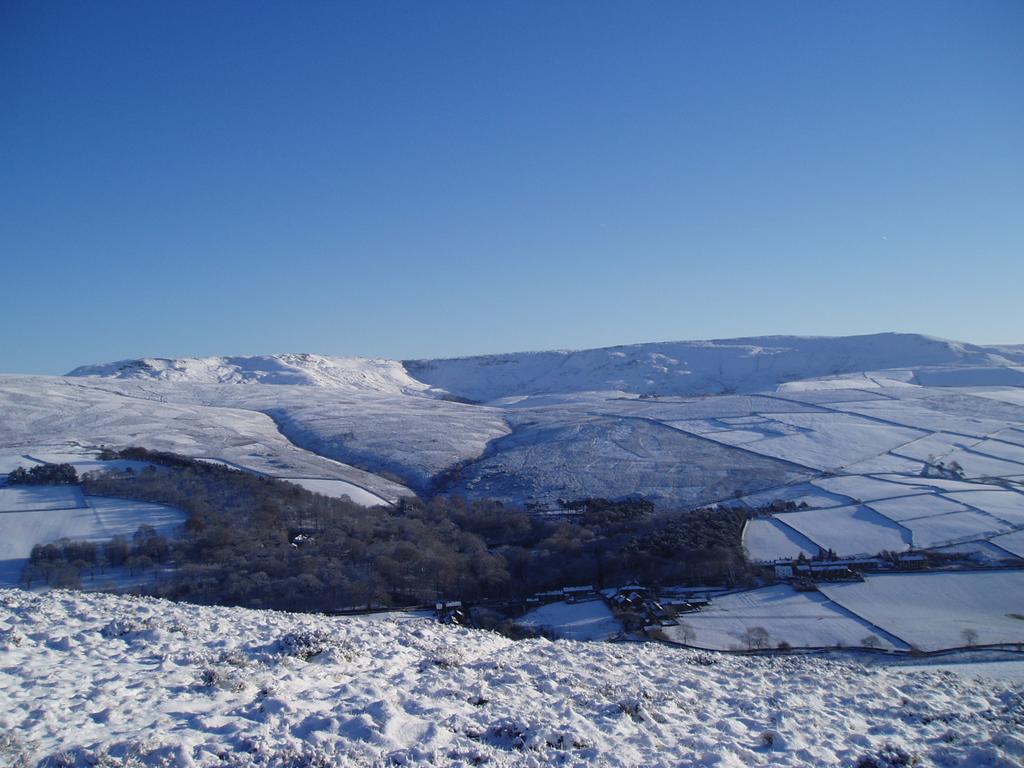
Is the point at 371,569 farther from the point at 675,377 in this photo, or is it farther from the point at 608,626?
the point at 675,377

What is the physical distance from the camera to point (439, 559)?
27.4 metres

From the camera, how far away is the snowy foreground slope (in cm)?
721

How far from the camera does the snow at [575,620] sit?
19462 millimetres

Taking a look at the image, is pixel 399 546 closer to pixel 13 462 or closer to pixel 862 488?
pixel 862 488

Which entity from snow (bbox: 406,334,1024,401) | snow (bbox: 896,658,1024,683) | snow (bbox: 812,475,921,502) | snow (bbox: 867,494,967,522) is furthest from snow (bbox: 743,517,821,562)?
snow (bbox: 406,334,1024,401)

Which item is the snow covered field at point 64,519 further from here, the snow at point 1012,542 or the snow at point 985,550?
the snow at point 1012,542

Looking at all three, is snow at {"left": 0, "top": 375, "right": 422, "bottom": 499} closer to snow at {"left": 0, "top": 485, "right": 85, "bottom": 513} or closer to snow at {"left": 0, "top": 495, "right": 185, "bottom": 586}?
snow at {"left": 0, "top": 485, "right": 85, "bottom": 513}

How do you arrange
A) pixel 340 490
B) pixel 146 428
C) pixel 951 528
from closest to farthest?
pixel 951 528
pixel 340 490
pixel 146 428

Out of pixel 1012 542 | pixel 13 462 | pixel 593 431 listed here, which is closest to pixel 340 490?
pixel 13 462

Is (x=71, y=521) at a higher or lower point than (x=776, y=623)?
higher

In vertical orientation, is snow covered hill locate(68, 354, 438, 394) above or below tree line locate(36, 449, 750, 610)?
above

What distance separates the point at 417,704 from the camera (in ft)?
28.0

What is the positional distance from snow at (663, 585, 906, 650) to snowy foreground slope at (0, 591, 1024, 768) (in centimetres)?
608

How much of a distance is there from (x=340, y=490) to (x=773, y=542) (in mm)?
26075
